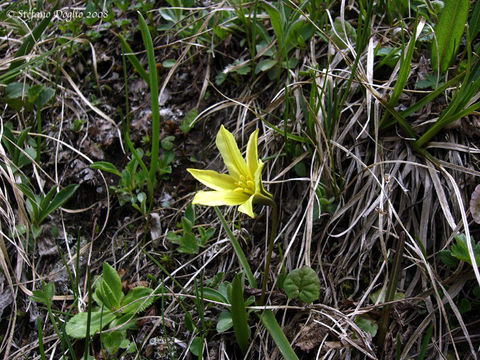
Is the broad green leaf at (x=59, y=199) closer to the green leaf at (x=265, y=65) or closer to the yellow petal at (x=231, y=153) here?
the yellow petal at (x=231, y=153)

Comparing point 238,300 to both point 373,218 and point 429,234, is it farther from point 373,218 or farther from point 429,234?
point 429,234

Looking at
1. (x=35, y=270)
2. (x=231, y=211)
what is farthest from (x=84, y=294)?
(x=231, y=211)

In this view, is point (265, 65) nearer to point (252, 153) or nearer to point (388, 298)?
point (252, 153)

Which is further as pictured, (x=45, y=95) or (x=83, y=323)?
(x=45, y=95)

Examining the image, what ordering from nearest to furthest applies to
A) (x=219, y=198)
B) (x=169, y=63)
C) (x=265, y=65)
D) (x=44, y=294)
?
(x=219, y=198), (x=44, y=294), (x=265, y=65), (x=169, y=63)

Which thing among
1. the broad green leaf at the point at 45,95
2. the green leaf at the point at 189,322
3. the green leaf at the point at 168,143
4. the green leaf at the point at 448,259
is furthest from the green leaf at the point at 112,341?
the broad green leaf at the point at 45,95

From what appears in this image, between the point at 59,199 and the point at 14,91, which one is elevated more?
the point at 14,91

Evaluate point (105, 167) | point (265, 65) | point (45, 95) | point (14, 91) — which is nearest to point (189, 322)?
point (105, 167)
